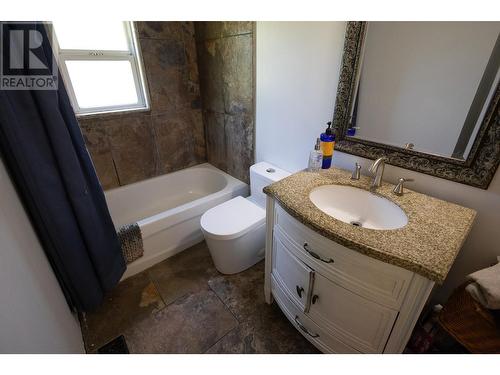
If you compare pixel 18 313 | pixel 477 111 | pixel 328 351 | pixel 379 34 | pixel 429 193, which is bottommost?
pixel 328 351

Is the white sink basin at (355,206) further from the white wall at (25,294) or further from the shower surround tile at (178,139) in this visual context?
the shower surround tile at (178,139)

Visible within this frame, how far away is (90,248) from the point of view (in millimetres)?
1255

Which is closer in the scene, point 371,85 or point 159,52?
point 371,85

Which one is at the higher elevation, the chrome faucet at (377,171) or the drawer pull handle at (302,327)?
the chrome faucet at (377,171)

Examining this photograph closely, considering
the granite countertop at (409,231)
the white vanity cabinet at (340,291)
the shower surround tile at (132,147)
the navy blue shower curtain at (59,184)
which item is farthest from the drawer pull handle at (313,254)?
the shower surround tile at (132,147)

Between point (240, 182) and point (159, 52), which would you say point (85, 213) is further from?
point (159, 52)

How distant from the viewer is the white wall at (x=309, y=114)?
957mm

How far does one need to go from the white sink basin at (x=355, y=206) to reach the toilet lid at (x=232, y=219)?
0.54 m

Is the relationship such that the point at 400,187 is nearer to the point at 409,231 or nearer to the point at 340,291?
the point at 409,231

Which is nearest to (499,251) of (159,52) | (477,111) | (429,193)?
(429,193)

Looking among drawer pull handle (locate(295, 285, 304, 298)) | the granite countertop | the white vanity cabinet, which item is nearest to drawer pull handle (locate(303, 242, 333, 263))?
the white vanity cabinet
